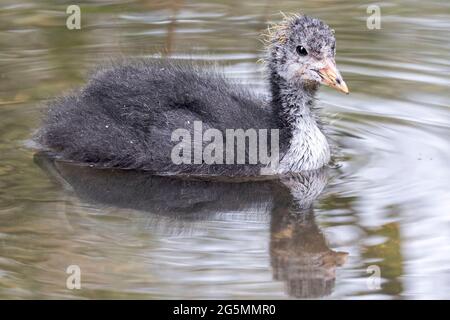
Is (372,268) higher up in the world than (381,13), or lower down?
lower down

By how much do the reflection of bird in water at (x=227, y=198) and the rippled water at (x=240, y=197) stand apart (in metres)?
0.01

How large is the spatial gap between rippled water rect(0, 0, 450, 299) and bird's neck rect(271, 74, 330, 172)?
18 cm

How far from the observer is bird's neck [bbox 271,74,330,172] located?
7.93 m

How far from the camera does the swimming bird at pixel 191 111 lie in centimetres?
773

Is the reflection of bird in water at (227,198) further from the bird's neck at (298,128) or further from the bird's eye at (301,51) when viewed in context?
the bird's eye at (301,51)

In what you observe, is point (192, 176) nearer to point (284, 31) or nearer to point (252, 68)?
point (284, 31)

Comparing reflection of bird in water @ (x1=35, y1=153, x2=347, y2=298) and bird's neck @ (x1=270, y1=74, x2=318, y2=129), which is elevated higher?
bird's neck @ (x1=270, y1=74, x2=318, y2=129)

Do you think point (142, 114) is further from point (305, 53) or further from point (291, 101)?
point (305, 53)

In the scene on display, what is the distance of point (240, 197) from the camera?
7488 mm

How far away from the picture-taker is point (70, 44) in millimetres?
10469

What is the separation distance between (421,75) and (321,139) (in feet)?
6.46

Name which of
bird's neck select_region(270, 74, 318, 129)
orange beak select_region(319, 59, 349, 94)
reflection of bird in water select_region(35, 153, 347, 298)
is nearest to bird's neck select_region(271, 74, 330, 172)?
bird's neck select_region(270, 74, 318, 129)

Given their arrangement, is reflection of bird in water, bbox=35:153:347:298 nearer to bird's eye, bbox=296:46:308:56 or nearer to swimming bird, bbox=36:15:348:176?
swimming bird, bbox=36:15:348:176

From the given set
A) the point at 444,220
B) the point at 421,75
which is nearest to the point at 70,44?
the point at 421,75
